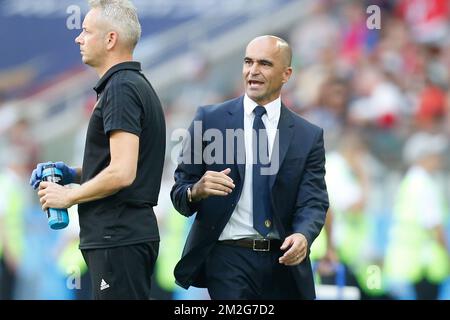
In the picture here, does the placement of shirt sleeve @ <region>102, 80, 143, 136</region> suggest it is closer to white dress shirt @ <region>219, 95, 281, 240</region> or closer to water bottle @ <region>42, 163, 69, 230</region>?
water bottle @ <region>42, 163, 69, 230</region>

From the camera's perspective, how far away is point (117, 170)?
498 centimetres

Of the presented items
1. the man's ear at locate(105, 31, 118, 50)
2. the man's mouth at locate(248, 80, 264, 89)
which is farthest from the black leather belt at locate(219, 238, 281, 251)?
the man's ear at locate(105, 31, 118, 50)

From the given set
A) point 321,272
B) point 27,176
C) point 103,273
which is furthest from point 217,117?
point 27,176

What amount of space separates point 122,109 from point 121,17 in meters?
0.50

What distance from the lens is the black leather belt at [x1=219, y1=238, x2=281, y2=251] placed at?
18.4 feet

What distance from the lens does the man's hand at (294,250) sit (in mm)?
5340

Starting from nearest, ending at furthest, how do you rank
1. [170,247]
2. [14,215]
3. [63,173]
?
[63,173] → [170,247] → [14,215]

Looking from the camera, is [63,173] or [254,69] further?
[254,69]

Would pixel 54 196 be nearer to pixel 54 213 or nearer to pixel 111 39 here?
pixel 54 213

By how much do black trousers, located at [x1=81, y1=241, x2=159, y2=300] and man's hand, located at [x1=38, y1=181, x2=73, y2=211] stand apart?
25cm

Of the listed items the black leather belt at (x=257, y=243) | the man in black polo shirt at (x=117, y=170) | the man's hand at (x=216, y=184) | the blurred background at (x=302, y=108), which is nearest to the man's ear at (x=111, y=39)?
the man in black polo shirt at (x=117, y=170)

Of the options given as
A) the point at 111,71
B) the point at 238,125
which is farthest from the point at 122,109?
the point at 238,125

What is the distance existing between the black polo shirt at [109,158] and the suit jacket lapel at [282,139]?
68cm

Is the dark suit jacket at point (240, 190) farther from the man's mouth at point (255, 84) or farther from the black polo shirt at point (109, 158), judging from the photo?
the black polo shirt at point (109, 158)
